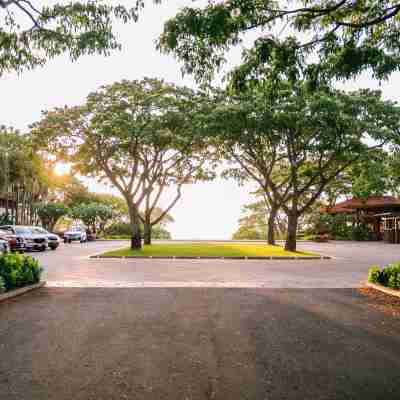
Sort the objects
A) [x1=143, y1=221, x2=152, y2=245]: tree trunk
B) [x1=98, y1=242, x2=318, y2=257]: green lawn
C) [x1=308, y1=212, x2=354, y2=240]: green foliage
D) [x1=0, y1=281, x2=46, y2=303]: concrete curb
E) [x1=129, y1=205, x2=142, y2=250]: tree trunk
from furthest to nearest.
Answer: [x1=308, y1=212, x2=354, y2=240]: green foliage, [x1=143, y1=221, x2=152, y2=245]: tree trunk, [x1=129, y1=205, x2=142, y2=250]: tree trunk, [x1=98, y1=242, x2=318, y2=257]: green lawn, [x1=0, y1=281, x2=46, y2=303]: concrete curb

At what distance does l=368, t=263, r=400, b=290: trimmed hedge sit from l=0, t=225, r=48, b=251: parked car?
20.3 metres

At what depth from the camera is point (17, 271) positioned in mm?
9070

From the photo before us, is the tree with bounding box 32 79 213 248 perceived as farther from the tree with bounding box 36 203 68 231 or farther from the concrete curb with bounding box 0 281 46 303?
the tree with bounding box 36 203 68 231

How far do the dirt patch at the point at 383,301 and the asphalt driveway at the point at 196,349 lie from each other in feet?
0.72

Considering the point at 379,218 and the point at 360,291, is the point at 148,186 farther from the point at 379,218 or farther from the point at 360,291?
the point at 379,218

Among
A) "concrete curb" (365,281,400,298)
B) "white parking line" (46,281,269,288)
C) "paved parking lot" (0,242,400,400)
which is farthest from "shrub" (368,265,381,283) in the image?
"white parking line" (46,281,269,288)

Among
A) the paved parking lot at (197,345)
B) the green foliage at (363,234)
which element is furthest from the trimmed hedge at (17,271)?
the green foliage at (363,234)

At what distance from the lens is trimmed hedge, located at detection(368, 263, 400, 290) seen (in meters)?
9.16

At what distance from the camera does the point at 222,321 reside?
20.7 feet

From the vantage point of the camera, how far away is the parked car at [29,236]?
23656mm

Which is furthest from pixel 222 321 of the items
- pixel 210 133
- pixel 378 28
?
pixel 210 133

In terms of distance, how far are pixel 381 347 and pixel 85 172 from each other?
23414 millimetres

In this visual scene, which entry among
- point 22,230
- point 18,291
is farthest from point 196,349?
point 22,230

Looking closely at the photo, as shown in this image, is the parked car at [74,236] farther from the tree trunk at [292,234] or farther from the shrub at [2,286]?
the shrub at [2,286]
